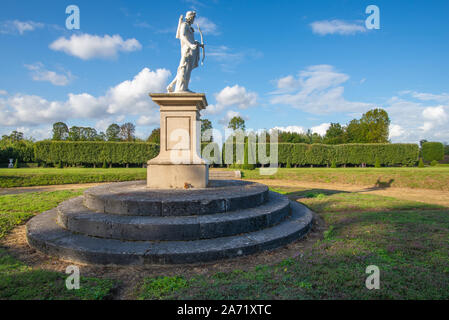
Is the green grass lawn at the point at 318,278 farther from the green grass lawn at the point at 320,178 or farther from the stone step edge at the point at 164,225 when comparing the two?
the green grass lawn at the point at 320,178

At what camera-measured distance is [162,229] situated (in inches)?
155

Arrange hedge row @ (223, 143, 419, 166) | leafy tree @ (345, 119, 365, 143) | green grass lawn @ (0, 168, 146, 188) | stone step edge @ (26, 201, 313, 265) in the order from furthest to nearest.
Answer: leafy tree @ (345, 119, 365, 143), hedge row @ (223, 143, 419, 166), green grass lawn @ (0, 168, 146, 188), stone step edge @ (26, 201, 313, 265)

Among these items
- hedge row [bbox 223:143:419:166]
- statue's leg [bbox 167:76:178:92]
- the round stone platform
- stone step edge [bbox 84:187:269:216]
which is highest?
statue's leg [bbox 167:76:178:92]

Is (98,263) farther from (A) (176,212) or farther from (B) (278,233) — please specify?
(B) (278,233)

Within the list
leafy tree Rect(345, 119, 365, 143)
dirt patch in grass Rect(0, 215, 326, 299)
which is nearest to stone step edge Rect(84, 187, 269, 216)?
dirt patch in grass Rect(0, 215, 326, 299)

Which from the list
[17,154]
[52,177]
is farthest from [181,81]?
[17,154]

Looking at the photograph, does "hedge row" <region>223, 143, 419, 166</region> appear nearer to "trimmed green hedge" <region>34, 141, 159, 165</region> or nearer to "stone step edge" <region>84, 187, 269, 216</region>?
"trimmed green hedge" <region>34, 141, 159, 165</region>

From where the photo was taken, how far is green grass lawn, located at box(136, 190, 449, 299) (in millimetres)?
2443

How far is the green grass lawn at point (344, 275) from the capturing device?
96.2 inches

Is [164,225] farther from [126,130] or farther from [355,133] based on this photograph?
[126,130]

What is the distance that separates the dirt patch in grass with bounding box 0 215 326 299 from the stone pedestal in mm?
3024

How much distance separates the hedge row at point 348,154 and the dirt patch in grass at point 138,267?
75.1ft
